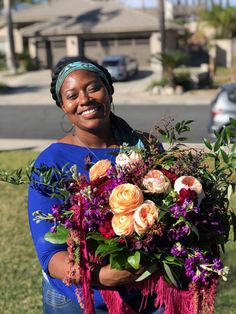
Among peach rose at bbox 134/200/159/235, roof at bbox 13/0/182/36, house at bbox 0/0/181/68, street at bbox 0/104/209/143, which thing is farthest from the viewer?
house at bbox 0/0/181/68

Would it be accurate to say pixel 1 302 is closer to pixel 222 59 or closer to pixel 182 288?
pixel 182 288

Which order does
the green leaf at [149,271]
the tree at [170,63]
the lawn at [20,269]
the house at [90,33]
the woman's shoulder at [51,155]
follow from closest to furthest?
1. the green leaf at [149,271]
2. the woman's shoulder at [51,155]
3. the lawn at [20,269]
4. the tree at [170,63]
5. the house at [90,33]

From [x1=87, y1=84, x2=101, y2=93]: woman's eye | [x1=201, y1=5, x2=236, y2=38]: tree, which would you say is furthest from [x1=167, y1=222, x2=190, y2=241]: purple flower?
[x1=201, y1=5, x2=236, y2=38]: tree

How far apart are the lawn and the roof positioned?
1062 inches

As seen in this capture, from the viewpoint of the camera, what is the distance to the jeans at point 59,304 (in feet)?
6.69

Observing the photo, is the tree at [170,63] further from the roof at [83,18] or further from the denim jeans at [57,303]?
the denim jeans at [57,303]

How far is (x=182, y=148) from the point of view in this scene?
1.94 meters

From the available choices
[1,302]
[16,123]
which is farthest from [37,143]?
[1,302]

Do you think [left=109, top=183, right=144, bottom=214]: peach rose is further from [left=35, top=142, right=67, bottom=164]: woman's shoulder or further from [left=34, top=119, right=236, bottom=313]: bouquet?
[left=35, top=142, right=67, bottom=164]: woman's shoulder

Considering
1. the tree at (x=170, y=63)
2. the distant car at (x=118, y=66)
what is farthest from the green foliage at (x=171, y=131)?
the distant car at (x=118, y=66)

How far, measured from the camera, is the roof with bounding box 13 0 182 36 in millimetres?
32500

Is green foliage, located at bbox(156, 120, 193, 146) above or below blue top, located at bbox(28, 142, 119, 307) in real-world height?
above

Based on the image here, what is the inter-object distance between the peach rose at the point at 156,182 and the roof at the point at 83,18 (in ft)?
102

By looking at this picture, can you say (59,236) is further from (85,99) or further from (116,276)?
(85,99)
